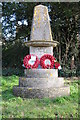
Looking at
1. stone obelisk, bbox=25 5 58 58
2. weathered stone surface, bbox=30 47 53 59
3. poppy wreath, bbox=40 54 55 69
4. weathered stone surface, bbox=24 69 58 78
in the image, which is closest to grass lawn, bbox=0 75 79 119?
weathered stone surface, bbox=24 69 58 78

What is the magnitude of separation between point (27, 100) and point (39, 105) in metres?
0.63

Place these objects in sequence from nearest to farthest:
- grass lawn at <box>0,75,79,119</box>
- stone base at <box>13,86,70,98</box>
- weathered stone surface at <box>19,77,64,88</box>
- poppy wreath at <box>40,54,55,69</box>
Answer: grass lawn at <box>0,75,79,119</box> → stone base at <box>13,86,70,98</box> → weathered stone surface at <box>19,77,64,88</box> → poppy wreath at <box>40,54,55,69</box>

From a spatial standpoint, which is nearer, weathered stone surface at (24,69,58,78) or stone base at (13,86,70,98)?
stone base at (13,86,70,98)

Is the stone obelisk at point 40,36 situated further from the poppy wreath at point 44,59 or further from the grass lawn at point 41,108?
the grass lawn at point 41,108

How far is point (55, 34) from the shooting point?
49.8ft

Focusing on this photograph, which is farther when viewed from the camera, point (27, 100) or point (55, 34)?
point (55, 34)

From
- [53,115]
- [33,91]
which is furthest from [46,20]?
[53,115]

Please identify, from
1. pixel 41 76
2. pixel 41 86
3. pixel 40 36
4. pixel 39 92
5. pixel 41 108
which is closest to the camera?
pixel 41 108

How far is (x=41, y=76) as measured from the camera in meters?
6.09

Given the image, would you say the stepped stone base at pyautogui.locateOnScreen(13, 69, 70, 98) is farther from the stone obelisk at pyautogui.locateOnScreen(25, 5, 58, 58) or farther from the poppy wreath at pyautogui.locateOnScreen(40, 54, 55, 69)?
the stone obelisk at pyautogui.locateOnScreen(25, 5, 58, 58)

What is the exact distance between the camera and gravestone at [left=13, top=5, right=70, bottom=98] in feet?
18.2

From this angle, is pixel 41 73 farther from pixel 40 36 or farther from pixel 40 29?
pixel 40 29

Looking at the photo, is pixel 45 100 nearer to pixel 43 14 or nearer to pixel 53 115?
pixel 53 115

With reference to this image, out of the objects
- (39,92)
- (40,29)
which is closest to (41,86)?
(39,92)
